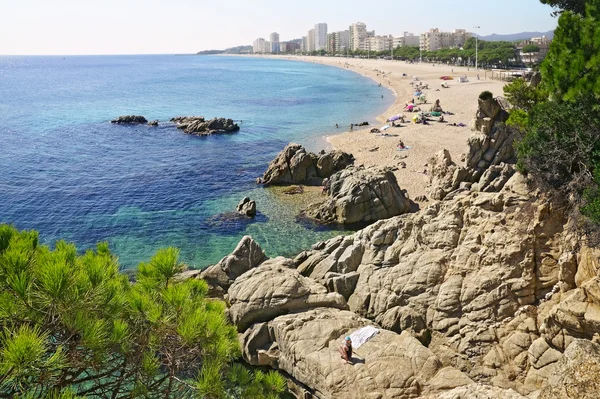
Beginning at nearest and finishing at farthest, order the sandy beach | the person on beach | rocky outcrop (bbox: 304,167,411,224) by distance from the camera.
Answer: the person on beach
rocky outcrop (bbox: 304,167,411,224)
the sandy beach

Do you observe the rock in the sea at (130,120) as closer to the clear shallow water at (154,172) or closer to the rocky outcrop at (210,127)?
the clear shallow water at (154,172)

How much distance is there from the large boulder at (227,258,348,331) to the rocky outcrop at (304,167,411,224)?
37.8 ft

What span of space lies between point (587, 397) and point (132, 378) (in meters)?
6.96

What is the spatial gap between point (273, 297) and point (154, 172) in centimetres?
3068

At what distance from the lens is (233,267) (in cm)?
1995

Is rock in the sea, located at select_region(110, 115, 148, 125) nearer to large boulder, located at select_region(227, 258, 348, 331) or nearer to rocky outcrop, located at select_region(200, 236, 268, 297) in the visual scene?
rocky outcrop, located at select_region(200, 236, 268, 297)

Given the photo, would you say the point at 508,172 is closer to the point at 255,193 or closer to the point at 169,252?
the point at 169,252

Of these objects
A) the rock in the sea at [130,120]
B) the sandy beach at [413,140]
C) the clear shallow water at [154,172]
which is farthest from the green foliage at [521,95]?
the rock in the sea at [130,120]

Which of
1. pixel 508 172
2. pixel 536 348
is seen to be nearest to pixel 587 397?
pixel 536 348

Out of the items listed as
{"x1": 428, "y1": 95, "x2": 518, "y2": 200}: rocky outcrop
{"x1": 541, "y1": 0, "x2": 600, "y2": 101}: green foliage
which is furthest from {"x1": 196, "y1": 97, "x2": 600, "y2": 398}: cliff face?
{"x1": 428, "y1": 95, "x2": 518, "y2": 200}: rocky outcrop

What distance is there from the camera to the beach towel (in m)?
13.6

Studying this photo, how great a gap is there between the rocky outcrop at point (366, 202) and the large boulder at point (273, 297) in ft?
37.8

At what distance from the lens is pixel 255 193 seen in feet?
116

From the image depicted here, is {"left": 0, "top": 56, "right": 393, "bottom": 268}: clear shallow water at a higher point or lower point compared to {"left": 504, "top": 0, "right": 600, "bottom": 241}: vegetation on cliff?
A: lower
